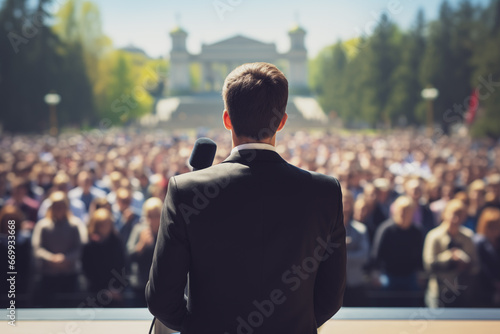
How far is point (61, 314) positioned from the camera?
110 inches

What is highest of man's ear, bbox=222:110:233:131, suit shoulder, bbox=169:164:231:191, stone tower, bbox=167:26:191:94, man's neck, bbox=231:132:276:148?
stone tower, bbox=167:26:191:94

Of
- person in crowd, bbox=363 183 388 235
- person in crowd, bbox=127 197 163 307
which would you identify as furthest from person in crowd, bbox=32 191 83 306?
person in crowd, bbox=363 183 388 235

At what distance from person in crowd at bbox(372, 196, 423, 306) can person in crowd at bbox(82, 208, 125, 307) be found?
2.57 meters

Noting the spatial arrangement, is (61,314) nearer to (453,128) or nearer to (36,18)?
(36,18)

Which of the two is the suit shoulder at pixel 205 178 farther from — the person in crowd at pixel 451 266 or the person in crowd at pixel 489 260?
the person in crowd at pixel 489 260

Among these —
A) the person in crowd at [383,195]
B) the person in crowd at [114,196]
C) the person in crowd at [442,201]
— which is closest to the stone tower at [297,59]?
the person in crowd at [114,196]

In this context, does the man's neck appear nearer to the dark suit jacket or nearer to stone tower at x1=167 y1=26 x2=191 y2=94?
the dark suit jacket

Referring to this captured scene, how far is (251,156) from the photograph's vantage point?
1.71 meters

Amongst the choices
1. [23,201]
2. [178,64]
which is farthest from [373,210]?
[178,64]

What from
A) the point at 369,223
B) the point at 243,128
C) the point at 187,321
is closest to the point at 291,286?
the point at 187,321

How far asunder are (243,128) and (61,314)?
1.69 m

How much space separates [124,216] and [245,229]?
203 inches

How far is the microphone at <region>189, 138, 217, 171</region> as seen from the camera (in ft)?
5.98

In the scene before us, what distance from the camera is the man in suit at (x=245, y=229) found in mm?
1650
